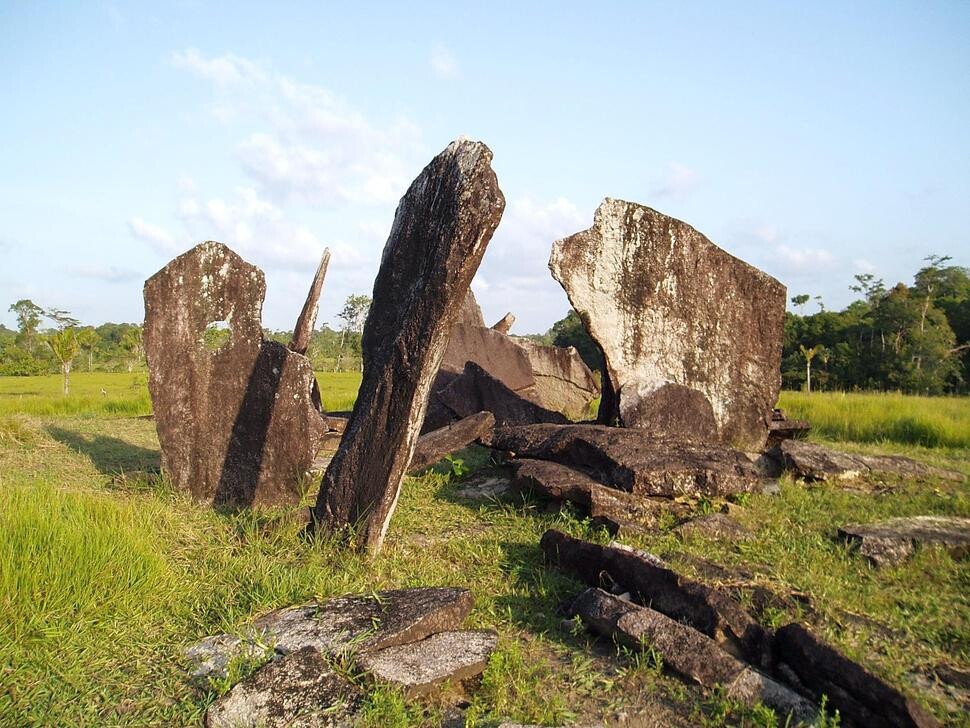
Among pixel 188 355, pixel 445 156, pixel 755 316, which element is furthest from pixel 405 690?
pixel 755 316

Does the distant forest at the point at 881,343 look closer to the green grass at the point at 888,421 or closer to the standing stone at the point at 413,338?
the green grass at the point at 888,421

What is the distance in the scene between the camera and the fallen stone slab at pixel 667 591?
10.6ft

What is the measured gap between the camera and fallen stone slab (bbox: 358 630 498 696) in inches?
112

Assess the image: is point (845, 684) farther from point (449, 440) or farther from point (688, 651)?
point (449, 440)

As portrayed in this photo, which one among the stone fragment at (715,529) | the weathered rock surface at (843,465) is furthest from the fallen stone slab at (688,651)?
the weathered rock surface at (843,465)

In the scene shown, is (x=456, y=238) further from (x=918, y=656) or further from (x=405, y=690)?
(x=918, y=656)

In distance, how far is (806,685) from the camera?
9.73 feet

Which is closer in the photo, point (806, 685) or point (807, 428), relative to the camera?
point (806, 685)

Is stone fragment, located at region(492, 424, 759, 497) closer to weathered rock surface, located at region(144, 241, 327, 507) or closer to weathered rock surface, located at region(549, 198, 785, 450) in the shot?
weathered rock surface, located at region(549, 198, 785, 450)

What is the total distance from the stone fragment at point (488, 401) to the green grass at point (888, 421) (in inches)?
167

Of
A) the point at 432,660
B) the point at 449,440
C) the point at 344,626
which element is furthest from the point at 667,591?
the point at 449,440

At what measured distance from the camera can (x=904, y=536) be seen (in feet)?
15.4

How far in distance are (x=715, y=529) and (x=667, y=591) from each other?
1.57 metres

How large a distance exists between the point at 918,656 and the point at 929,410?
898 cm
